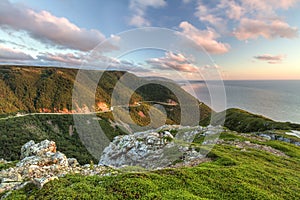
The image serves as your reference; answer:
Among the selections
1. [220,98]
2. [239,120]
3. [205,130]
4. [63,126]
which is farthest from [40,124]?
[220,98]

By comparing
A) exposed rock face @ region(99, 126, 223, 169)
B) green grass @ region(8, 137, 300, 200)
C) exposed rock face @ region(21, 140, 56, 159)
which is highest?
green grass @ region(8, 137, 300, 200)

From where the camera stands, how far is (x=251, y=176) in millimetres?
12844

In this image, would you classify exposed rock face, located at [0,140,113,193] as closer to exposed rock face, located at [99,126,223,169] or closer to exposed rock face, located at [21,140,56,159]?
exposed rock face, located at [21,140,56,159]

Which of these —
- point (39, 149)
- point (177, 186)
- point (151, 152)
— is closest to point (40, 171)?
point (39, 149)

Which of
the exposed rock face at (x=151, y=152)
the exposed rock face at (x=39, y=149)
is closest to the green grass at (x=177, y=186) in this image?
the exposed rock face at (x=151, y=152)

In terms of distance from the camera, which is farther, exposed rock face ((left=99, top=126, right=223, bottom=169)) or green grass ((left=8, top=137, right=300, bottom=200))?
exposed rock face ((left=99, top=126, right=223, bottom=169))

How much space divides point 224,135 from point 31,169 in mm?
25141

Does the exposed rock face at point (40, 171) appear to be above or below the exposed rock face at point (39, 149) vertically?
above

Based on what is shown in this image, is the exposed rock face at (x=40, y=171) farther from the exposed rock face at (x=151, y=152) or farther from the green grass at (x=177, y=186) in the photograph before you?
the exposed rock face at (x=151, y=152)

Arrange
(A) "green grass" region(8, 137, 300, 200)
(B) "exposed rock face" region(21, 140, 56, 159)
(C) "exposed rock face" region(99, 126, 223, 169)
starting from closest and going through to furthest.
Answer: (A) "green grass" region(8, 137, 300, 200)
(B) "exposed rock face" region(21, 140, 56, 159)
(C) "exposed rock face" region(99, 126, 223, 169)

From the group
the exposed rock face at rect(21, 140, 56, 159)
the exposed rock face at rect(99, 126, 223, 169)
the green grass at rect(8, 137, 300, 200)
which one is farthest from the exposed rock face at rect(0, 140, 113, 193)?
the exposed rock face at rect(99, 126, 223, 169)

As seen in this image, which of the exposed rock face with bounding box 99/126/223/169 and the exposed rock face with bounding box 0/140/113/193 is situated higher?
the exposed rock face with bounding box 0/140/113/193

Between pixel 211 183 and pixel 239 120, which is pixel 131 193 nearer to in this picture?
pixel 211 183

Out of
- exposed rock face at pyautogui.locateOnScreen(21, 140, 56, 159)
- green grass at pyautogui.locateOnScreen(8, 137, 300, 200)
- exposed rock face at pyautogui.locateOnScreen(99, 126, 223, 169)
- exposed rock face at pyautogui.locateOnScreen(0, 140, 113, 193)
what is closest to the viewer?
green grass at pyautogui.locateOnScreen(8, 137, 300, 200)
